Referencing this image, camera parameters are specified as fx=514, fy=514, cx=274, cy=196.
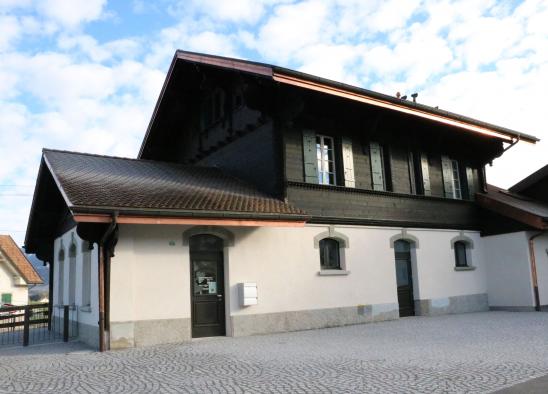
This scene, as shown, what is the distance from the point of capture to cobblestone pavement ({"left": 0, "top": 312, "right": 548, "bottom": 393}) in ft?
21.4

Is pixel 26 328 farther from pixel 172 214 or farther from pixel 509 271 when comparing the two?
pixel 509 271

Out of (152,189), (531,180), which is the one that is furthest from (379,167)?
(531,180)

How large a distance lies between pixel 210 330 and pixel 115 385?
184 inches

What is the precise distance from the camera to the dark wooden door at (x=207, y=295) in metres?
11.4

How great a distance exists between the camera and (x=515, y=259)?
16391mm

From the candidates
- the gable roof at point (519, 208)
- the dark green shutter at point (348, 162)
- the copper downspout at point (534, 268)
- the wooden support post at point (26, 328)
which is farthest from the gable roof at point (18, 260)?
the copper downspout at point (534, 268)

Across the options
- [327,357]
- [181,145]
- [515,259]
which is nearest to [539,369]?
[327,357]

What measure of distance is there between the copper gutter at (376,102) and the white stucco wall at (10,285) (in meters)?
26.8

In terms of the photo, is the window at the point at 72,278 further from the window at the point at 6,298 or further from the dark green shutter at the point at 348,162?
the window at the point at 6,298

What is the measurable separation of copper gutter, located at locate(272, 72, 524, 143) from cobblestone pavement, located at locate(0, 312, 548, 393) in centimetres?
558

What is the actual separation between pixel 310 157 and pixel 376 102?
2.17m

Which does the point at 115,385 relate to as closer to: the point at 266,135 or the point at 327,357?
the point at 327,357

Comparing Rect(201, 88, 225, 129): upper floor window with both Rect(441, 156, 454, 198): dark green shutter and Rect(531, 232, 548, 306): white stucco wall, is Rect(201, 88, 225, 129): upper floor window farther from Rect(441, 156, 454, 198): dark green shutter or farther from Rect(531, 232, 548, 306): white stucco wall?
Rect(531, 232, 548, 306): white stucco wall

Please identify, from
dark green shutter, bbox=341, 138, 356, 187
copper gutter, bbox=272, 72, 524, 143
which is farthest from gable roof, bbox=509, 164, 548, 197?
dark green shutter, bbox=341, 138, 356, 187
